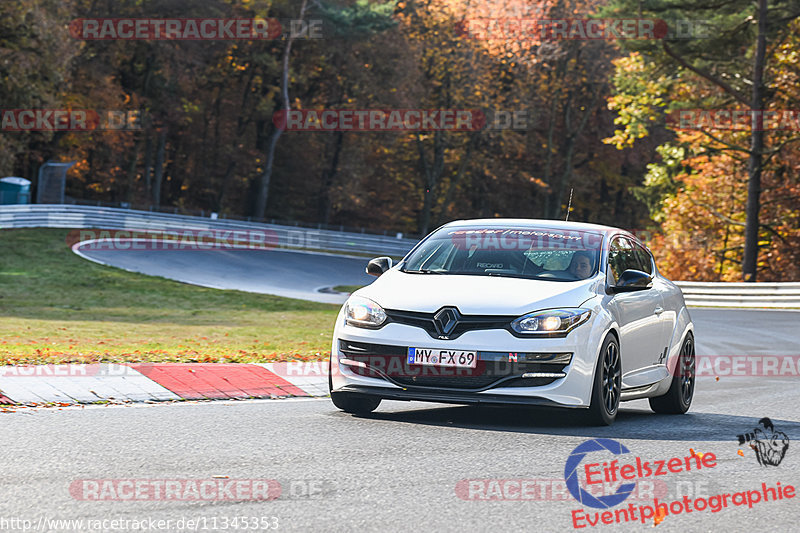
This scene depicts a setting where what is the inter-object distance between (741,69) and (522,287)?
3459 centimetres

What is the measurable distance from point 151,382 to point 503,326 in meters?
3.59

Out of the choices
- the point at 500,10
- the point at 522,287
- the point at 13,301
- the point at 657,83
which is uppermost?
the point at 500,10

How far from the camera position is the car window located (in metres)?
10.4

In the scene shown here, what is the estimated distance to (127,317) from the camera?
76.6 feet

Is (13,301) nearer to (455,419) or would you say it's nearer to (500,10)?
(455,419)

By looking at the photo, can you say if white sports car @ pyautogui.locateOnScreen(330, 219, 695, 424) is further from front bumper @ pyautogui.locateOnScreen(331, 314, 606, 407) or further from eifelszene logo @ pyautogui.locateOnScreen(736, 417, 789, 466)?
eifelszene logo @ pyautogui.locateOnScreen(736, 417, 789, 466)

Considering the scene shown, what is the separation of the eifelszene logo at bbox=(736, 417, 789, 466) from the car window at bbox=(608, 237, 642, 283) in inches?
69.1

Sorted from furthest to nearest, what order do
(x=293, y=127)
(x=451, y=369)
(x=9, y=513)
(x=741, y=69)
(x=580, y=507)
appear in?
(x=293, y=127)
(x=741, y=69)
(x=451, y=369)
(x=580, y=507)
(x=9, y=513)

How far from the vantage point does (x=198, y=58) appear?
61.6 meters

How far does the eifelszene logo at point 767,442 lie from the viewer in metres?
8.18

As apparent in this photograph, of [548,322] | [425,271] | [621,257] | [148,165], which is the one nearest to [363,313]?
[425,271]

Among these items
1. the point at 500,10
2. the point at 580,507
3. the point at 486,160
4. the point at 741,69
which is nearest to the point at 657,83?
the point at 741,69

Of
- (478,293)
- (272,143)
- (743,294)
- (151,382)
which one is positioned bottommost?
(743,294)

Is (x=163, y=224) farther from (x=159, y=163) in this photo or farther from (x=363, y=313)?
(x=363, y=313)
